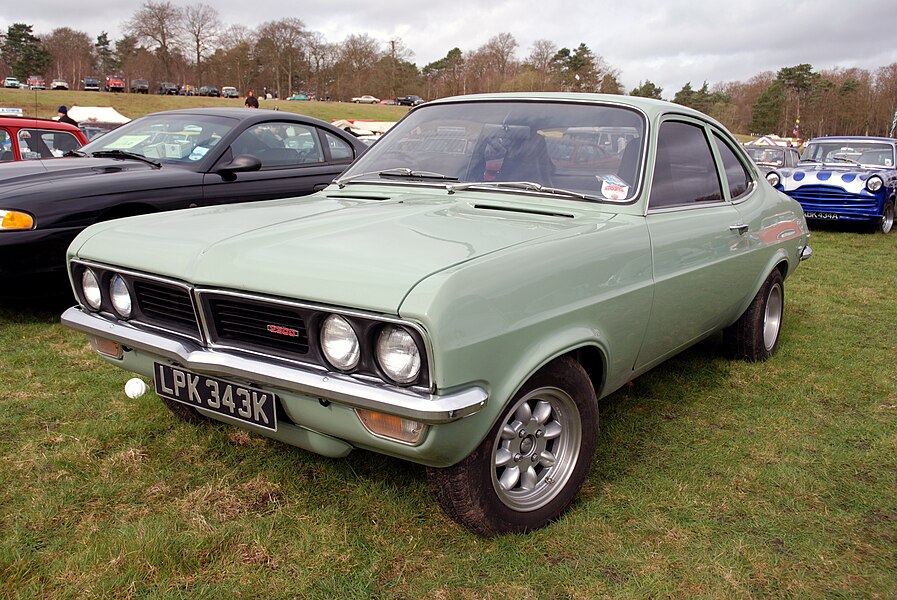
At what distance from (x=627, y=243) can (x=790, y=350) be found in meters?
2.72

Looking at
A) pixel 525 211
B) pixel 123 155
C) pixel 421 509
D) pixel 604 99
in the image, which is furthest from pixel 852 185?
pixel 421 509

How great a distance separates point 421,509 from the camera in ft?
8.68

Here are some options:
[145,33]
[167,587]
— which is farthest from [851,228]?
[145,33]

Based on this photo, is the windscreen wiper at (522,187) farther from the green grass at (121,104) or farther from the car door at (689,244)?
the green grass at (121,104)

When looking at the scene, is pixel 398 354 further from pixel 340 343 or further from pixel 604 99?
pixel 604 99

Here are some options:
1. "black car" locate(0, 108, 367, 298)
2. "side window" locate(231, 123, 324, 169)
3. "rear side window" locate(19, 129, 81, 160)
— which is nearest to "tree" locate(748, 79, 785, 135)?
"black car" locate(0, 108, 367, 298)

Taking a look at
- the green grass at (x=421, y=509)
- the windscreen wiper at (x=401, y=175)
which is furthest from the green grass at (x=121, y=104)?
the green grass at (x=421, y=509)

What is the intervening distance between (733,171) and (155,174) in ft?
13.4

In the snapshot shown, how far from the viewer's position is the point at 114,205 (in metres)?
4.85

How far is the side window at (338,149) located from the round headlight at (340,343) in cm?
463

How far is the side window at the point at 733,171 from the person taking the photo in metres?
3.96

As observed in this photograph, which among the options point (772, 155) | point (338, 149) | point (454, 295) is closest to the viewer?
point (454, 295)

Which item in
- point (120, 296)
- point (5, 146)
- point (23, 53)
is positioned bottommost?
point (120, 296)

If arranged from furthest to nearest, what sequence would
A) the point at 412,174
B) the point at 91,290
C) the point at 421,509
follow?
the point at 412,174
the point at 91,290
the point at 421,509
